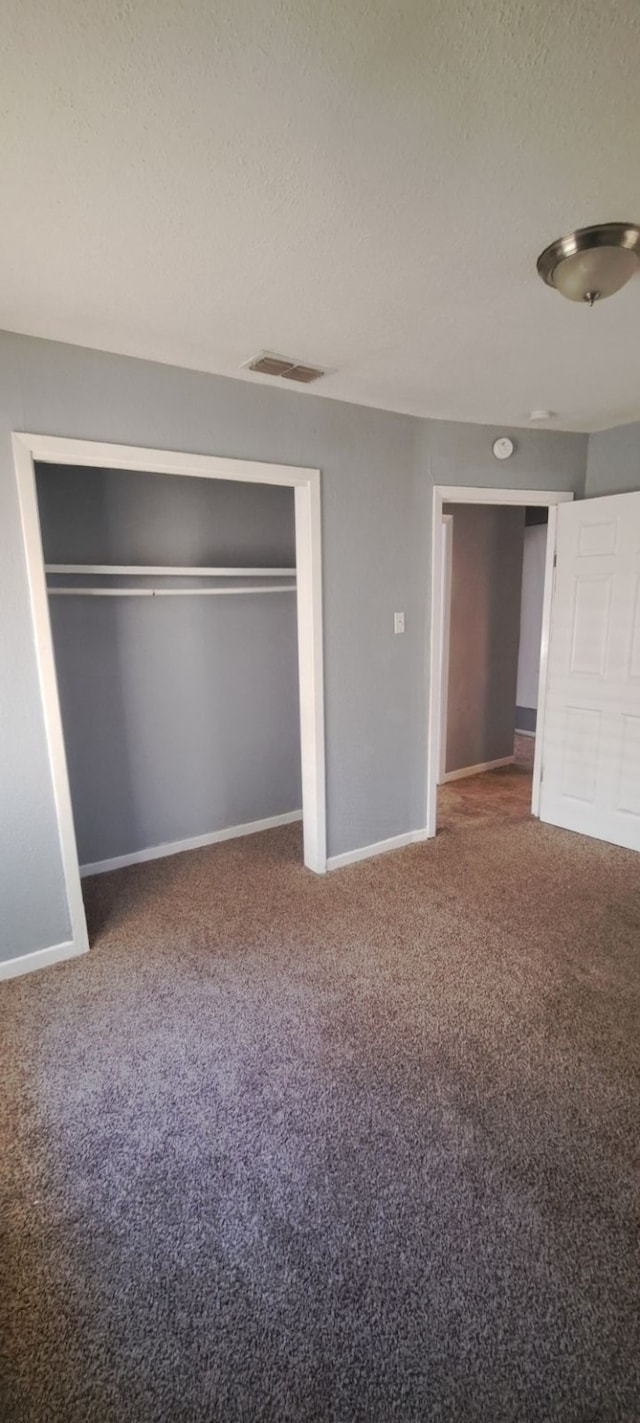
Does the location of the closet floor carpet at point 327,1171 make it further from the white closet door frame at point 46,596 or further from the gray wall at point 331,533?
the gray wall at point 331,533

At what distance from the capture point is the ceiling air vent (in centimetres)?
225

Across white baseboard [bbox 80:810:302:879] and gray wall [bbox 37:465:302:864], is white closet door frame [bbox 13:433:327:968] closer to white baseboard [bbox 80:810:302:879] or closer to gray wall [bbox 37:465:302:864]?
gray wall [bbox 37:465:302:864]

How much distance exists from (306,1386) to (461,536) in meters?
4.39

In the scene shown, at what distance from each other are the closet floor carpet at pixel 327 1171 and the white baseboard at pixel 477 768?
208cm

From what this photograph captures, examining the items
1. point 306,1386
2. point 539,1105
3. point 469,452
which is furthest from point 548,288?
point 306,1386

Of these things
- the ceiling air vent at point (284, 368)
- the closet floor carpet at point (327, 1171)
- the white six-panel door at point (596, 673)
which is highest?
the ceiling air vent at point (284, 368)

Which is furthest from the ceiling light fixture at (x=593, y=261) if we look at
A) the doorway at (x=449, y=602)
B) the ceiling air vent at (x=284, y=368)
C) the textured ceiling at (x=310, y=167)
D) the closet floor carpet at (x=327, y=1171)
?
the closet floor carpet at (x=327, y=1171)

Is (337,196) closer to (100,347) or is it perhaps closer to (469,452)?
(100,347)

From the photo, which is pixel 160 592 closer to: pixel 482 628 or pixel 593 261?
pixel 593 261

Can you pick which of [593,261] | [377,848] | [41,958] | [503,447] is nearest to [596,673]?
[503,447]

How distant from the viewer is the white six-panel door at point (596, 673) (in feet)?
10.3

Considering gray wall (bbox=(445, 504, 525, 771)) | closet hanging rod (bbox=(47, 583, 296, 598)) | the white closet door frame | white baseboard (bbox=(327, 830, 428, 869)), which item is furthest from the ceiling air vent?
white baseboard (bbox=(327, 830, 428, 869))

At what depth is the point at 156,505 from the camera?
3.10m

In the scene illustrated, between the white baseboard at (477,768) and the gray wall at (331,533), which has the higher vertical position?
the gray wall at (331,533)
